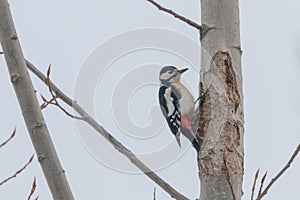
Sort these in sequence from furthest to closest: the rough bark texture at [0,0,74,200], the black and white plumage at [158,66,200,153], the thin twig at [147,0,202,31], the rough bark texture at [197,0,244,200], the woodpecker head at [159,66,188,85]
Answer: the woodpecker head at [159,66,188,85] → the black and white plumage at [158,66,200,153] → the thin twig at [147,0,202,31] → the rough bark texture at [197,0,244,200] → the rough bark texture at [0,0,74,200]

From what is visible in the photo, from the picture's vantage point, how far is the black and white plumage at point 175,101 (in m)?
3.46

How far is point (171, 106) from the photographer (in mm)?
3828

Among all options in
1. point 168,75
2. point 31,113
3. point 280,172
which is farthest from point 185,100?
point 31,113

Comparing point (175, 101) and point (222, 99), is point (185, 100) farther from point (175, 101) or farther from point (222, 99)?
point (222, 99)

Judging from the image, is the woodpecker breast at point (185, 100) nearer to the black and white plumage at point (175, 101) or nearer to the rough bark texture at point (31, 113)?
the black and white plumage at point (175, 101)

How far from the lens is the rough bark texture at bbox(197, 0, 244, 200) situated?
209 centimetres

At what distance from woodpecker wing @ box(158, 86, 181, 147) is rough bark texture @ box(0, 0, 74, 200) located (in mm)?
1872

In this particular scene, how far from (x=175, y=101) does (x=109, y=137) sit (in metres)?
1.67

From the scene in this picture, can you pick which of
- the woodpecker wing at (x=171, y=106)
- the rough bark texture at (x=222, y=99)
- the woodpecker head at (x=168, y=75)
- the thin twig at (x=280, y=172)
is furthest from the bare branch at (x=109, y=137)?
the woodpecker head at (x=168, y=75)

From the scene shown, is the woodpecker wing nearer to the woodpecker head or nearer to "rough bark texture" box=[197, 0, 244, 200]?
the woodpecker head

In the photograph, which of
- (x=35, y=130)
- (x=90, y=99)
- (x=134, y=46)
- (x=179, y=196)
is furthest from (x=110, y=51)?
(x=35, y=130)

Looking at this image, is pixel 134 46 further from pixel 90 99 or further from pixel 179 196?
pixel 179 196

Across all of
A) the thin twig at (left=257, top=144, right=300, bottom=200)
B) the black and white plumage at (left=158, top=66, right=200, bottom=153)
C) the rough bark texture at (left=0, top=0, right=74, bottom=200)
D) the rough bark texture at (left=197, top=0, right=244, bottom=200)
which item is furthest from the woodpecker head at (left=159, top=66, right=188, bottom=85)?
the rough bark texture at (left=0, top=0, right=74, bottom=200)

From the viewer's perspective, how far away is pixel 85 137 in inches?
96.0
